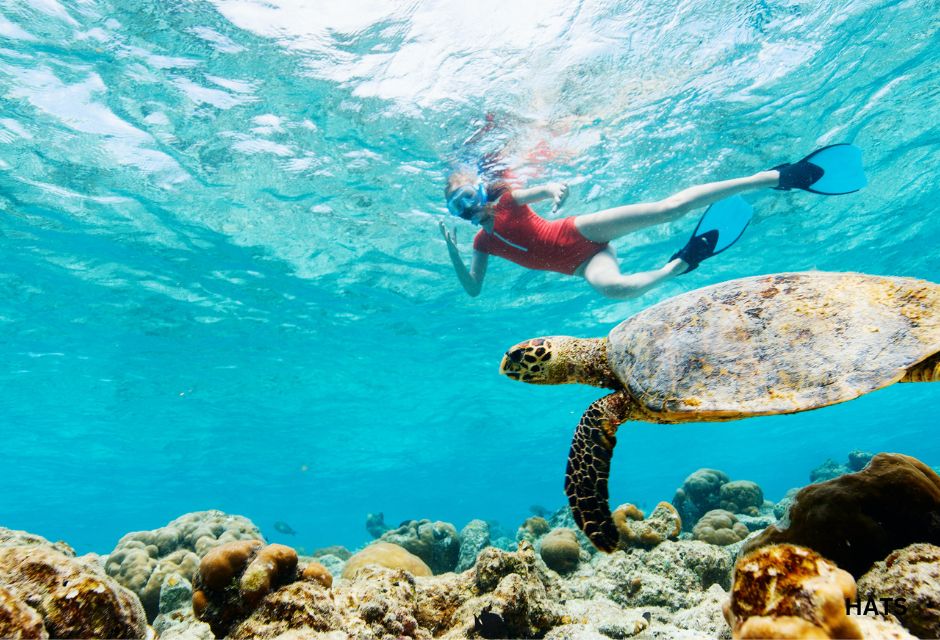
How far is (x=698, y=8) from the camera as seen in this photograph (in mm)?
8273

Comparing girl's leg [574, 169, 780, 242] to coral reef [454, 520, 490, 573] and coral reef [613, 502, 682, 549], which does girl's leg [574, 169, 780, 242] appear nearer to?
coral reef [613, 502, 682, 549]

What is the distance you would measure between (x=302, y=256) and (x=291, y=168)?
4.02 m

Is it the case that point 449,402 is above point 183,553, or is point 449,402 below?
above

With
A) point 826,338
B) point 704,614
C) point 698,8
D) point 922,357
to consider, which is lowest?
point 704,614

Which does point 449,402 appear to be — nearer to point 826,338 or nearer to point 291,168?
point 291,168

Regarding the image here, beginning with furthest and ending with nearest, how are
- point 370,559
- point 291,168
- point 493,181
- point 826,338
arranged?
point 493,181 < point 291,168 < point 370,559 < point 826,338

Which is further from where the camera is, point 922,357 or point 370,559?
point 370,559

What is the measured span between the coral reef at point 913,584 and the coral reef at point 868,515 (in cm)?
21

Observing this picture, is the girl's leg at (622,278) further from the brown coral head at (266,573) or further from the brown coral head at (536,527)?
the brown coral head at (266,573)

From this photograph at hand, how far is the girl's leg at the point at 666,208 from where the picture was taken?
625cm

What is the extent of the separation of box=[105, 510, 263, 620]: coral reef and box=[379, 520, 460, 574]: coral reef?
2541 millimetres

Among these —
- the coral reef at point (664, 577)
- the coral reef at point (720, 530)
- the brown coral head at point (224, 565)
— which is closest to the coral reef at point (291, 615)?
the brown coral head at point (224, 565)

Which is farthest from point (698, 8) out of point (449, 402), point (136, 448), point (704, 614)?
point (136, 448)

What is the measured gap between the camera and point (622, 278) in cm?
651
